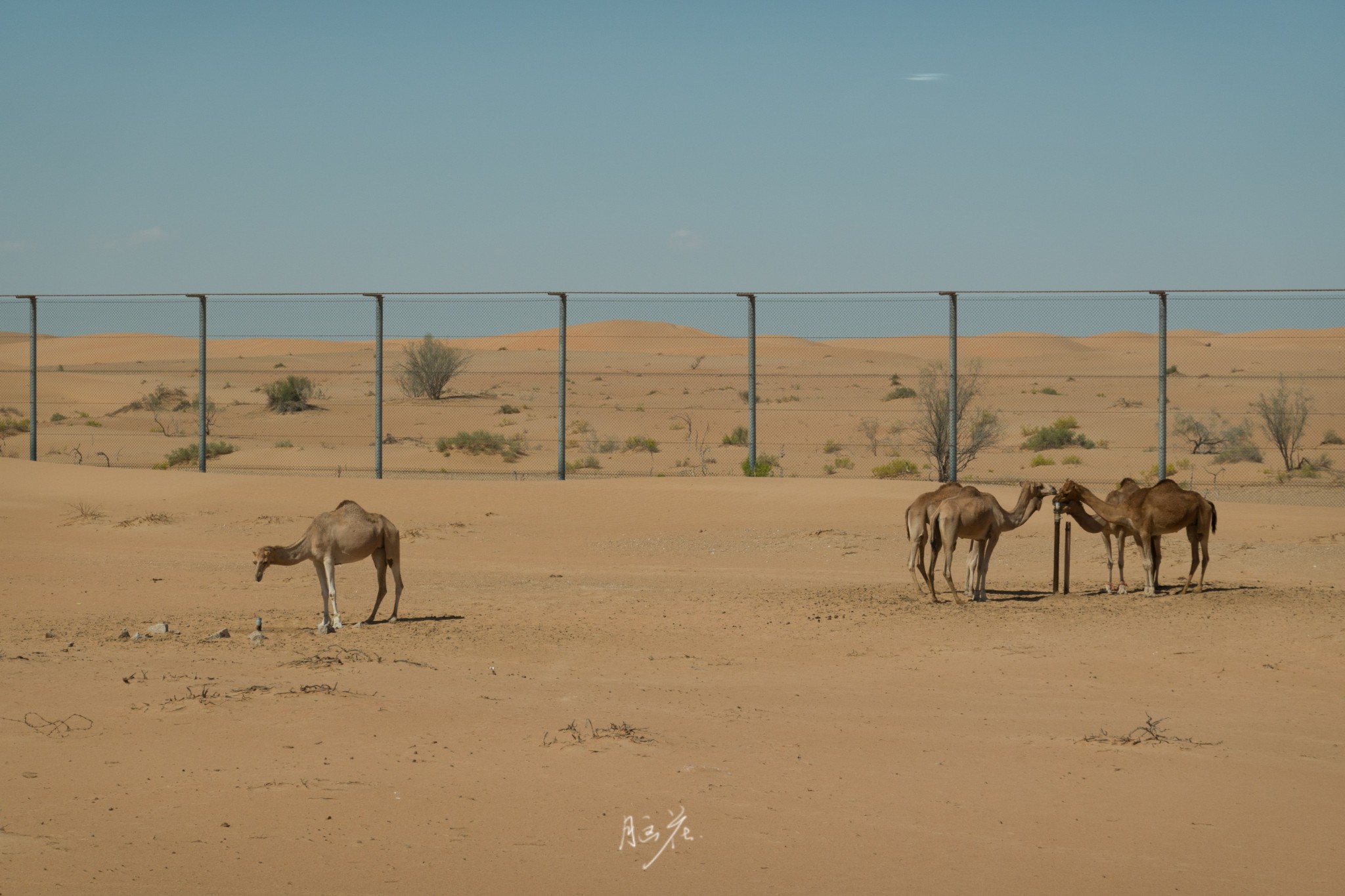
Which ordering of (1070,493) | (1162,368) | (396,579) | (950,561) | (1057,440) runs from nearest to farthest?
(396,579)
(950,561)
(1070,493)
(1162,368)
(1057,440)

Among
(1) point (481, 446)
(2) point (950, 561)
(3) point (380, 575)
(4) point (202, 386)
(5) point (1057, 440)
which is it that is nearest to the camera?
(3) point (380, 575)

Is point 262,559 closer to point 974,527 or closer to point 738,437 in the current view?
point 974,527

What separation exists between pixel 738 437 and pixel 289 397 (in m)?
17.5

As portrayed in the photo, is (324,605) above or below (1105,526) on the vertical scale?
below

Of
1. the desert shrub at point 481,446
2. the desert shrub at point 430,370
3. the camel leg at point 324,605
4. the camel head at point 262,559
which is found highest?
the desert shrub at point 430,370

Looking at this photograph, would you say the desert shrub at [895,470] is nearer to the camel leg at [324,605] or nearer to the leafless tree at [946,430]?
the leafless tree at [946,430]

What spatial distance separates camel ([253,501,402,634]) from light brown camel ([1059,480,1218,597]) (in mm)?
7220

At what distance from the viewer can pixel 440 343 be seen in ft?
175

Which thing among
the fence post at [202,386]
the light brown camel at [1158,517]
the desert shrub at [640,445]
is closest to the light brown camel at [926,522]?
the light brown camel at [1158,517]

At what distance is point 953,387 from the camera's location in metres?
21.0

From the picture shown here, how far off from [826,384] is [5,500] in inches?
1974

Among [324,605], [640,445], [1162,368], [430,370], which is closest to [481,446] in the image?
[640,445]

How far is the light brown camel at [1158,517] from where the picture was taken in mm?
13469

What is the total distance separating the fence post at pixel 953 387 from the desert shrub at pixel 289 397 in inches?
1186
